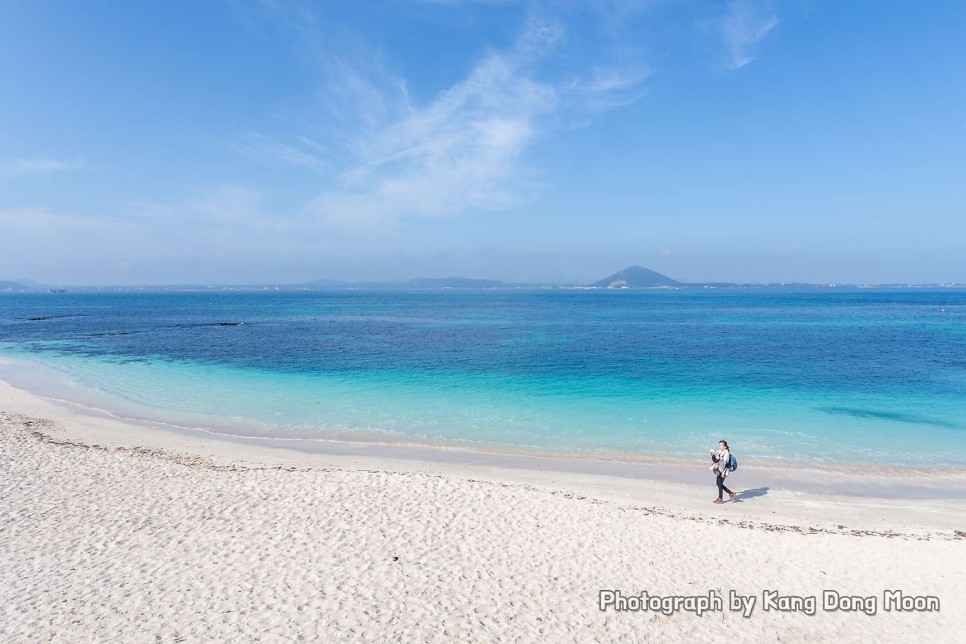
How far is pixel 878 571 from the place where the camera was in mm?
9297

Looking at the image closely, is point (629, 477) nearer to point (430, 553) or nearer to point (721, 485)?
point (721, 485)

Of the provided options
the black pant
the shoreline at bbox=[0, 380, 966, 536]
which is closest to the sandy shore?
the shoreline at bbox=[0, 380, 966, 536]

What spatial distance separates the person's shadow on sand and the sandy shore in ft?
0.46

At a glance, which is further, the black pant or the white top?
the black pant

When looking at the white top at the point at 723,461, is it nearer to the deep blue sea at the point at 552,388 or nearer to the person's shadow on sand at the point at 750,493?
the person's shadow on sand at the point at 750,493

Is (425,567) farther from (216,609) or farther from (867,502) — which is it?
(867,502)

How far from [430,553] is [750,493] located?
9613 mm

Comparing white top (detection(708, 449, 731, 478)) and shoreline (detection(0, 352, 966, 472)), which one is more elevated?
white top (detection(708, 449, 731, 478))

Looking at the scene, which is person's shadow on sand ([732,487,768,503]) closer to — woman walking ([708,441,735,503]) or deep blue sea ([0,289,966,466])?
woman walking ([708,441,735,503])

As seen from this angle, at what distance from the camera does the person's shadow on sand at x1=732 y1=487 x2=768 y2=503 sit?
13312 millimetres

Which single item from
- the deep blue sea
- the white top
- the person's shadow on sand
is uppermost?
the white top

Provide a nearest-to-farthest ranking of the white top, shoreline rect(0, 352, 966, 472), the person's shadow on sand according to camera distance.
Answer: the white top → the person's shadow on sand → shoreline rect(0, 352, 966, 472)

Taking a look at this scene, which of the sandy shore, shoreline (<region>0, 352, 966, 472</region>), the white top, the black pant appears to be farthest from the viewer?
shoreline (<region>0, 352, 966, 472</region>)

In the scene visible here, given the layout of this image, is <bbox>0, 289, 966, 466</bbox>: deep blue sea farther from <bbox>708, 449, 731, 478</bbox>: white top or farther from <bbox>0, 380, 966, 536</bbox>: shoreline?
<bbox>708, 449, 731, 478</bbox>: white top
